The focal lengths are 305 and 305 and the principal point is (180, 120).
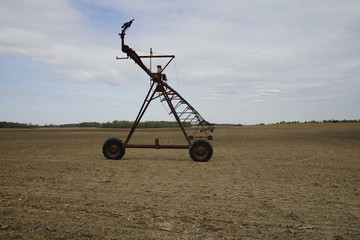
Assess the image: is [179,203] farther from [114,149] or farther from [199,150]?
[114,149]

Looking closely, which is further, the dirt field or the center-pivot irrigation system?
the center-pivot irrigation system

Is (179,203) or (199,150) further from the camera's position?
(199,150)

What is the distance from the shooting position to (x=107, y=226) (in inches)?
192

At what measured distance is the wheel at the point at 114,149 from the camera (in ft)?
42.7

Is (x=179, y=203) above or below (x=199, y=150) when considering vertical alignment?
below

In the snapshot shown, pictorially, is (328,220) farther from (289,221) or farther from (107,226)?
(107,226)

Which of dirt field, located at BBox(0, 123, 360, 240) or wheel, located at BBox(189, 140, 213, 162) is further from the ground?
wheel, located at BBox(189, 140, 213, 162)

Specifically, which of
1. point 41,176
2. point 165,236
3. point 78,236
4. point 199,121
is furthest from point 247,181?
point 199,121

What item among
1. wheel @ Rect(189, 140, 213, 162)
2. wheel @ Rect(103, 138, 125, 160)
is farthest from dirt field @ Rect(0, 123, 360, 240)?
wheel @ Rect(103, 138, 125, 160)

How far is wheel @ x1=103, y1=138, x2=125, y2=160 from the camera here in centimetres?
1302

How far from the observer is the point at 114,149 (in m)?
13.1

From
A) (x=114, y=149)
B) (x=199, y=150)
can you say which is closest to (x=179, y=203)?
(x=199, y=150)

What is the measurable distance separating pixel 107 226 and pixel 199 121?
58.1 ft

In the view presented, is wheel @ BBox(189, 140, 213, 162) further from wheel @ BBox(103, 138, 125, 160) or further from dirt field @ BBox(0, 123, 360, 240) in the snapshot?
wheel @ BBox(103, 138, 125, 160)
